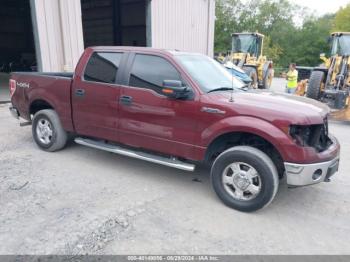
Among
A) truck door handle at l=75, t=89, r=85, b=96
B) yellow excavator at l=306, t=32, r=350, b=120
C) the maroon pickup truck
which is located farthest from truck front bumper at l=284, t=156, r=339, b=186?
yellow excavator at l=306, t=32, r=350, b=120

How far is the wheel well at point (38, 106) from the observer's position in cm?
576

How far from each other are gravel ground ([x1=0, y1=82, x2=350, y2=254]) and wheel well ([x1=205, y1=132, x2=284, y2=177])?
56 cm

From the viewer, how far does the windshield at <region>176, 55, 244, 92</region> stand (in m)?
4.27

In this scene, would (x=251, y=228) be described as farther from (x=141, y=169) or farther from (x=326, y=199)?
(x=141, y=169)

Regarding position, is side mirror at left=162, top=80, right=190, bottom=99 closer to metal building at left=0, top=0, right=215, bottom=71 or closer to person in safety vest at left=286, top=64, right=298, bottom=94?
metal building at left=0, top=0, right=215, bottom=71

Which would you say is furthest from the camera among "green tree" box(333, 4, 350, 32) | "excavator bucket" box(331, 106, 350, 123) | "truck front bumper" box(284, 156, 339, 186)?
"green tree" box(333, 4, 350, 32)

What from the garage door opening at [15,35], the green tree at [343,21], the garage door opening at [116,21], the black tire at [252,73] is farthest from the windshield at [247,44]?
the green tree at [343,21]

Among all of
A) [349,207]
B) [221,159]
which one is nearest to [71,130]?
[221,159]

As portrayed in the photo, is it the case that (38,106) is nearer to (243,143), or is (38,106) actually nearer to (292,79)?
(243,143)

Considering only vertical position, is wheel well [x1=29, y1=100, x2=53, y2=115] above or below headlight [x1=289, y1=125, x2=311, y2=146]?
below

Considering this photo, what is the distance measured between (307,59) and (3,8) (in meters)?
45.7

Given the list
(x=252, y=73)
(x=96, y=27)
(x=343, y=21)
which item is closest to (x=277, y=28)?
(x=343, y=21)

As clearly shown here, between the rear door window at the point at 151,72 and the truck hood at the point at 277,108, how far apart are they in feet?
2.53

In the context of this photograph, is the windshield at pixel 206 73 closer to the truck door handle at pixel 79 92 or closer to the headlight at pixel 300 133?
the headlight at pixel 300 133
